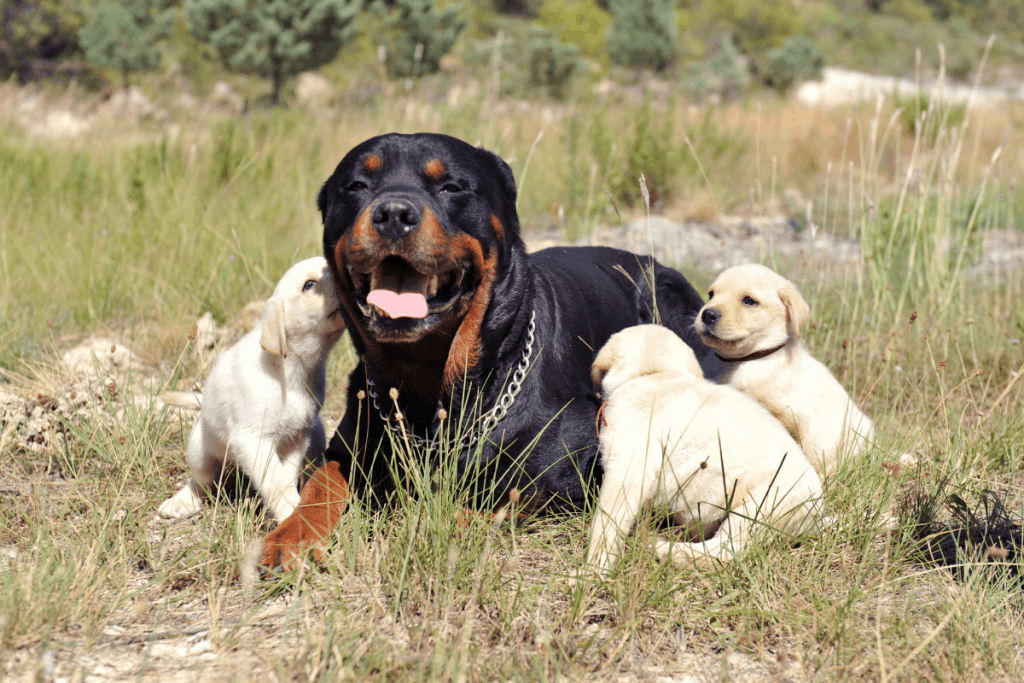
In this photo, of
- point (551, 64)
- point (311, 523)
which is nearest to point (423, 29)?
point (551, 64)

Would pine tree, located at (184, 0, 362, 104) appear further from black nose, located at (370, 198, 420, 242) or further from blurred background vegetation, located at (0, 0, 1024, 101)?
black nose, located at (370, 198, 420, 242)

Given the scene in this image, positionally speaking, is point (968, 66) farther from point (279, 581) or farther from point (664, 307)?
point (279, 581)

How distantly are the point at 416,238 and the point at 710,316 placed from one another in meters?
1.31

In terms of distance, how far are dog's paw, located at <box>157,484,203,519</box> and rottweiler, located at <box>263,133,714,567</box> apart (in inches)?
18.9

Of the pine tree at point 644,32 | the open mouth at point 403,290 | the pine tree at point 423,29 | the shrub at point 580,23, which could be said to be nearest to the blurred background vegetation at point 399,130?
the open mouth at point 403,290

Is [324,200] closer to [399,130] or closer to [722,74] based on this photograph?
[399,130]

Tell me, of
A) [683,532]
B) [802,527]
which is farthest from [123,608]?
[802,527]

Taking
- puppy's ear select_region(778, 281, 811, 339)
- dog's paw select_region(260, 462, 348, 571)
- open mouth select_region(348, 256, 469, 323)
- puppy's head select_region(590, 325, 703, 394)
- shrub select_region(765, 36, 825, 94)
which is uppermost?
shrub select_region(765, 36, 825, 94)

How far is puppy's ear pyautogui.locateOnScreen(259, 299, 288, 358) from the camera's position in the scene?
2.47 m

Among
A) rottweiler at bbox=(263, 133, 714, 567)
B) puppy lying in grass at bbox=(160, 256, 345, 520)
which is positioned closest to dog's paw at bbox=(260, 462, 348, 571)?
rottweiler at bbox=(263, 133, 714, 567)

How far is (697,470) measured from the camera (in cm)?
218

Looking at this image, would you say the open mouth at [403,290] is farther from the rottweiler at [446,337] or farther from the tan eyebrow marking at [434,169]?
the tan eyebrow marking at [434,169]

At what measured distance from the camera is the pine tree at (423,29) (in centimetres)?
2394

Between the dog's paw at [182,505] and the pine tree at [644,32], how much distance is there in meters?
31.2
